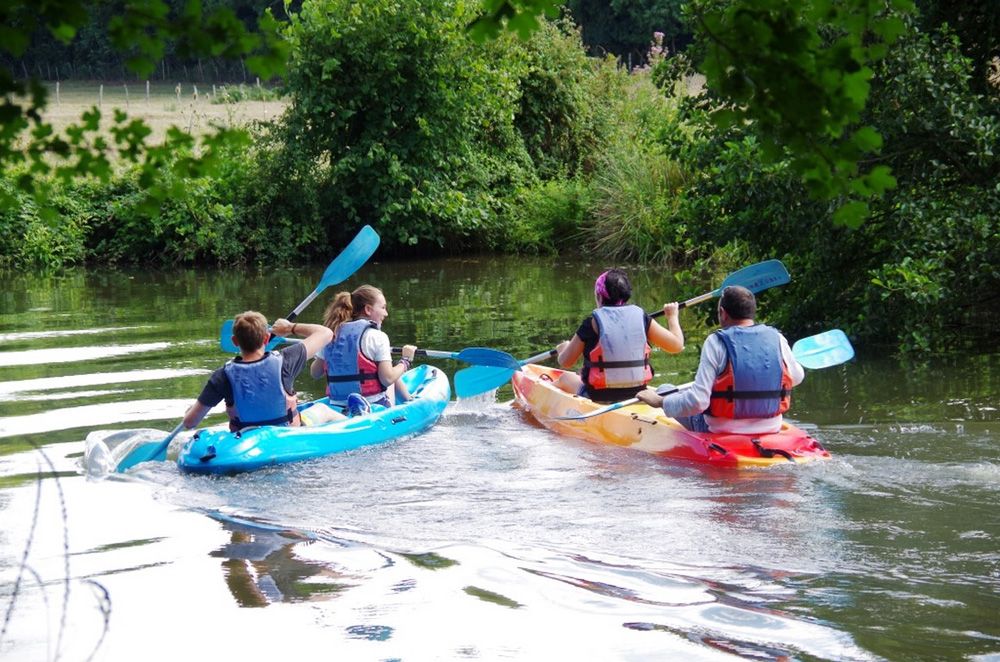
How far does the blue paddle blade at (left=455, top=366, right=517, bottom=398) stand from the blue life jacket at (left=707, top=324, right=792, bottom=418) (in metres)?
2.78

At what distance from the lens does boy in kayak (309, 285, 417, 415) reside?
8602mm

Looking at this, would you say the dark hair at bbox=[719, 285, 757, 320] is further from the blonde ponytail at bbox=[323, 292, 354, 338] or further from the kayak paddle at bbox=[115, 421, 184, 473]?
the kayak paddle at bbox=[115, 421, 184, 473]

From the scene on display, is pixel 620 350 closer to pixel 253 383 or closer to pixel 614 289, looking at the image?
pixel 614 289

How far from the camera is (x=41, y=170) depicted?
3146 mm

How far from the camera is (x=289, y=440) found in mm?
7695

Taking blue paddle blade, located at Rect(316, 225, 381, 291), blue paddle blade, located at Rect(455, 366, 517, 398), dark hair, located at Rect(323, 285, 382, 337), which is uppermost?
blue paddle blade, located at Rect(316, 225, 381, 291)

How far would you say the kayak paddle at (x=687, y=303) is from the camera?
9156 mm

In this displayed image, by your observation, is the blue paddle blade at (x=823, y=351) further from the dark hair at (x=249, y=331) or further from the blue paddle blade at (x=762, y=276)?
the dark hair at (x=249, y=331)

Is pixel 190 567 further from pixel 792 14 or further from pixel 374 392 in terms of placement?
pixel 792 14

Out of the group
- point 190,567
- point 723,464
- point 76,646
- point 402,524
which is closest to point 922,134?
point 723,464

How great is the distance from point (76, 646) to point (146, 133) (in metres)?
2.63

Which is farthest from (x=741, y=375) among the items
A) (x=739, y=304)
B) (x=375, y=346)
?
(x=375, y=346)

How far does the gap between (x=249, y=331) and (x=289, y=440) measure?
0.74 meters

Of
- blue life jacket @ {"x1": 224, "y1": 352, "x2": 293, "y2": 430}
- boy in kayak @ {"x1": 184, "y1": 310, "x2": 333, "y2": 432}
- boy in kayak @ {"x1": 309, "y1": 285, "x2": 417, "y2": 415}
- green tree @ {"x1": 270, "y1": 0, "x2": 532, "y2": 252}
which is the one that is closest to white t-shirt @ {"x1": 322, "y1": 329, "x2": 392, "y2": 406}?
boy in kayak @ {"x1": 309, "y1": 285, "x2": 417, "y2": 415}
